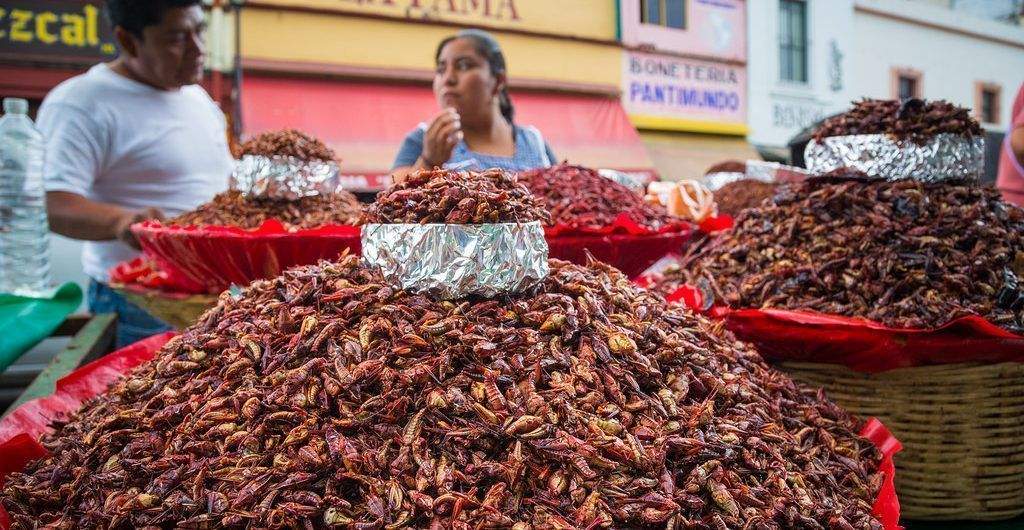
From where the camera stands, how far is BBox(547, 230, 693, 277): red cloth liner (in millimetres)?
1825

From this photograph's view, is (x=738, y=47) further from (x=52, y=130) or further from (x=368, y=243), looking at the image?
(x=368, y=243)

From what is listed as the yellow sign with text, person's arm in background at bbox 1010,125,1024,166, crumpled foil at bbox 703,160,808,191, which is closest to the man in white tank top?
crumpled foil at bbox 703,160,808,191

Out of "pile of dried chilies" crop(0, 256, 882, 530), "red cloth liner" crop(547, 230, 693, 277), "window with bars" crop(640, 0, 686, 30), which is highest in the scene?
"window with bars" crop(640, 0, 686, 30)

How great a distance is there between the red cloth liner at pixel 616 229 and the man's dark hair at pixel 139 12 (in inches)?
66.3

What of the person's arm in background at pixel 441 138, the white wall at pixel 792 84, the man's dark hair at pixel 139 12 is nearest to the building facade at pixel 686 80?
the white wall at pixel 792 84

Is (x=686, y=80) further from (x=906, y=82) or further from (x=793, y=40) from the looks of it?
(x=906, y=82)

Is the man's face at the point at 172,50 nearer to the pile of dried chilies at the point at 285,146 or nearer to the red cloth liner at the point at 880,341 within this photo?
the pile of dried chilies at the point at 285,146

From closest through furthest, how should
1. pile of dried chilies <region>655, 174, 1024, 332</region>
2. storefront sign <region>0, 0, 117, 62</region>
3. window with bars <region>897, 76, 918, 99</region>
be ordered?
1. pile of dried chilies <region>655, 174, 1024, 332</region>
2. storefront sign <region>0, 0, 117, 62</region>
3. window with bars <region>897, 76, 918, 99</region>

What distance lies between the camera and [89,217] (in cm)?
231

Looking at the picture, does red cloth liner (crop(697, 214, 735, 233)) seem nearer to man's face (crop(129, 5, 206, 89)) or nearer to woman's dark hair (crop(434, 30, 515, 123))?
woman's dark hair (crop(434, 30, 515, 123))

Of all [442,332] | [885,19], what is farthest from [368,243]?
[885,19]

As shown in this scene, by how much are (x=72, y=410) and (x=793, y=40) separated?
10.7m

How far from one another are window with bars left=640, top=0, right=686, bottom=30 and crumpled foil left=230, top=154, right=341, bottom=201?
7.64 m

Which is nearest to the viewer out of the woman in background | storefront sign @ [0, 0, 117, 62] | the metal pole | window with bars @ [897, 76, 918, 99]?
the woman in background
